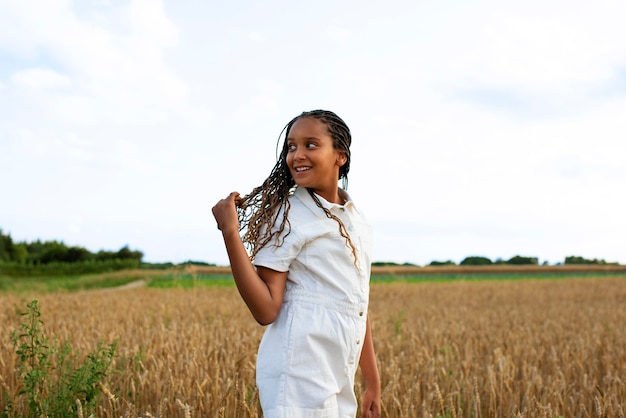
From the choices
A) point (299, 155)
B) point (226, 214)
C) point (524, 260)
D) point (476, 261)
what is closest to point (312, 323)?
point (226, 214)

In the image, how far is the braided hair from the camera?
6.98 feet

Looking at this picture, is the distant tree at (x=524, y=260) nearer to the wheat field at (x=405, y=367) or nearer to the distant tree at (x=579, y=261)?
the distant tree at (x=579, y=261)

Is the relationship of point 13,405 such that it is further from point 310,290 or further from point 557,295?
point 557,295

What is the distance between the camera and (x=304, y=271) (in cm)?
215

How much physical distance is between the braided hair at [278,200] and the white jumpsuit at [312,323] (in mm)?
26

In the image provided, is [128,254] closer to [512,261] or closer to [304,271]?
[512,261]

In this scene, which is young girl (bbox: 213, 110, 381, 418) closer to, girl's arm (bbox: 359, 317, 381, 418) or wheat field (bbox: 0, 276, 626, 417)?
girl's arm (bbox: 359, 317, 381, 418)

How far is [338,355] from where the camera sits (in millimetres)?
2137

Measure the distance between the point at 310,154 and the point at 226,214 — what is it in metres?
0.39

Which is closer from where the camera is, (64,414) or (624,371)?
(64,414)

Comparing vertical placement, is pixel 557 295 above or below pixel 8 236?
below

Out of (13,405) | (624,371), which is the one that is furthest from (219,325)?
(624,371)

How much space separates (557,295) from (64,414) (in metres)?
17.4

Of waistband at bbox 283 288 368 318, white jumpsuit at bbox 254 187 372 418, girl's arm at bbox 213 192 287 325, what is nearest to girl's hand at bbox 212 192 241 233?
girl's arm at bbox 213 192 287 325
